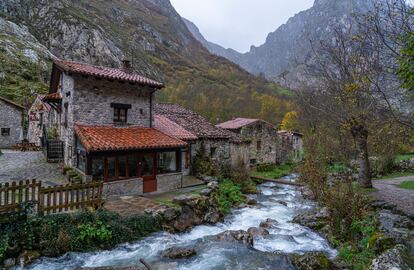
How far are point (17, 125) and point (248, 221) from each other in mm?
28228

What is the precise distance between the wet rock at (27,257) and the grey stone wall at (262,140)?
841 inches

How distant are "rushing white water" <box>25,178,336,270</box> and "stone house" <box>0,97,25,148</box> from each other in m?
26.3

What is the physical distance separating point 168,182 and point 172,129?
4467 millimetres

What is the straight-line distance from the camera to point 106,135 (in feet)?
47.4

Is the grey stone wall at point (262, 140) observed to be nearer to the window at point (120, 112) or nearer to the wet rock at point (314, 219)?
the window at point (120, 112)

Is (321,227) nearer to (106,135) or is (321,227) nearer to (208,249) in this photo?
(208,249)

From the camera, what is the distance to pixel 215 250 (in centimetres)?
1004

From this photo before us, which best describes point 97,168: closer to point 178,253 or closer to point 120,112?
point 120,112

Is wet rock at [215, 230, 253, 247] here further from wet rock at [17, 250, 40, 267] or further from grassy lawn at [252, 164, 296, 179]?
grassy lawn at [252, 164, 296, 179]

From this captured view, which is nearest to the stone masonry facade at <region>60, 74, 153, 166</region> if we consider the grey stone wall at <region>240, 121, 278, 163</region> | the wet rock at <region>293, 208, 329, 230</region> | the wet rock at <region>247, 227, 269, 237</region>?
the wet rock at <region>247, 227, 269, 237</region>

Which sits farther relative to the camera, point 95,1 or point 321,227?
point 95,1

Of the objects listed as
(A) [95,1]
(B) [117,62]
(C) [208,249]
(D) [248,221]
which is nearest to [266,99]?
(B) [117,62]

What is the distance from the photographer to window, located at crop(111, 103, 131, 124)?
16.1m

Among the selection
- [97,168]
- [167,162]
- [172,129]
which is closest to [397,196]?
[167,162]
